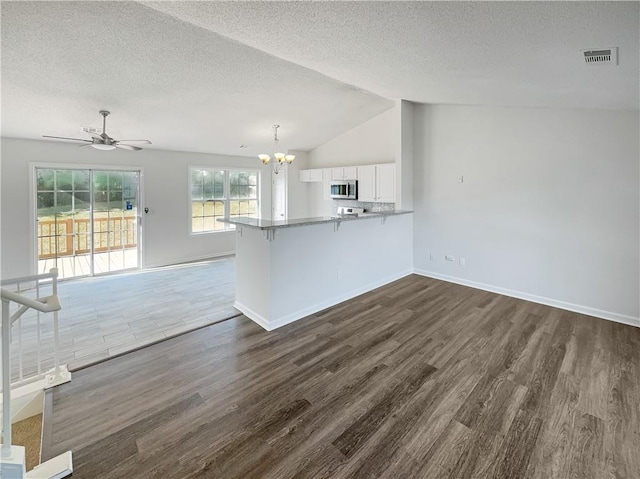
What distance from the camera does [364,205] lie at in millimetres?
6602

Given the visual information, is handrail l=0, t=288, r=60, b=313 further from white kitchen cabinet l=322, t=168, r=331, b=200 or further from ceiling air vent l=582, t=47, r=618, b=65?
white kitchen cabinet l=322, t=168, r=331, b=200

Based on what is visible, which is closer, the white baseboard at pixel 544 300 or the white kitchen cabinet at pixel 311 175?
the white baseboard at pixel 544 300

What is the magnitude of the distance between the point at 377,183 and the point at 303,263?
2714 millimetres

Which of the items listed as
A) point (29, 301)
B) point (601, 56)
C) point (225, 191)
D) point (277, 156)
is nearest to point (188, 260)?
point (225, 191)

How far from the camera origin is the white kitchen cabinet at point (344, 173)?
6268 millimetres

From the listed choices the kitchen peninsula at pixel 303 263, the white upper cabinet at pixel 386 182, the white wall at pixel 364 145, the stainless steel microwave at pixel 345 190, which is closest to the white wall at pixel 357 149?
the white wall at pixel 364 145

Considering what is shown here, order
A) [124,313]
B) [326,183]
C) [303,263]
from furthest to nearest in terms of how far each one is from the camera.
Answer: [326,183] → [124,313] → [303,263]

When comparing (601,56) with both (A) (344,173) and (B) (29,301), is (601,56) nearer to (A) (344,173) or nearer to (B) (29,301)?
(B) (29,301)

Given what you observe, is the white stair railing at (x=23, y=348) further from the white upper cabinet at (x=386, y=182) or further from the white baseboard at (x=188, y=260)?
the white upper cabinet at (x=386, y=182)

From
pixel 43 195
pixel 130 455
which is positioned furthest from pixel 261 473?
pixel 43 195

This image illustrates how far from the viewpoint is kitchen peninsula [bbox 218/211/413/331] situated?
11.6 feet

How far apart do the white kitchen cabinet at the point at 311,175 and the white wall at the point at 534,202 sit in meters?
2.46

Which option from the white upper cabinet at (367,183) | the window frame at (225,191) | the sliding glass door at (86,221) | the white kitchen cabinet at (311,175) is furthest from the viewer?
the white kitchen cabinet at (311,175)

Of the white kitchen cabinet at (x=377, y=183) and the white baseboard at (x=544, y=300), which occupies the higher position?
the white kitchen cabinet at (x=377, y=183)
